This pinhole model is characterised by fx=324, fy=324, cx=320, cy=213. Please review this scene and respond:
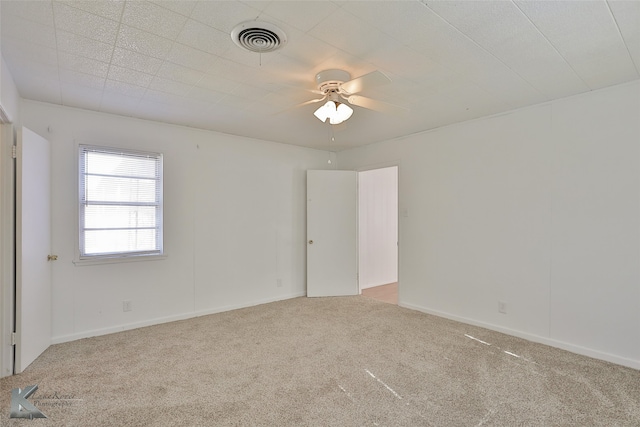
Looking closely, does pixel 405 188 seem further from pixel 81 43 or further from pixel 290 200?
pixel 81 43

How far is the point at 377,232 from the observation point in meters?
6.04

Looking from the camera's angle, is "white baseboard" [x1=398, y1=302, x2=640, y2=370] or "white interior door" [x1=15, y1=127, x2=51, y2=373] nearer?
"white interior door" [x1=15, y1=127, x2=51, y2=373]

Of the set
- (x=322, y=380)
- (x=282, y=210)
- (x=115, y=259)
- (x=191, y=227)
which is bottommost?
(x=322, y=380)

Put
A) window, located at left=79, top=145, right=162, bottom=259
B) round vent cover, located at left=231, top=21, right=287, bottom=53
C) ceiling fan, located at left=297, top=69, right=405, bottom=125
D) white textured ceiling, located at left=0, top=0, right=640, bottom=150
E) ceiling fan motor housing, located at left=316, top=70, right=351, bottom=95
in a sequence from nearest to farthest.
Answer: white textured ceiling, located at left=0, top=0, right=640, bottom=150 → round vent cover, located at left=231, top=21, right=287, bottom=53 → ceiling fan, located at left=297, top=69, right=405, bottom=125 → ceiling fan motor housing, located at left=316, top=70, right=351, bottom=95 → window, located at left=79, top=145, right=162, bottom=259

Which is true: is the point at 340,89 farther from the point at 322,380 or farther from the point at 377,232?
the point at 377,232

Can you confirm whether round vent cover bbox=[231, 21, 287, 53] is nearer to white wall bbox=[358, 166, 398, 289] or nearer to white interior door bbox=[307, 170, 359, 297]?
white interior door bbox=[307, 170, 359, 297]

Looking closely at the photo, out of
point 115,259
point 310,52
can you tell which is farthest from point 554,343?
point 115,259

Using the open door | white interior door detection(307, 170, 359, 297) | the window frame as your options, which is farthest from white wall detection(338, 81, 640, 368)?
the open door

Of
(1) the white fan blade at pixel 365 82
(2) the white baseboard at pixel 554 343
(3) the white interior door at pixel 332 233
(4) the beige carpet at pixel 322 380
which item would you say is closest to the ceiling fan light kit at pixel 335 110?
(1) the white fan blade at pixel 365 82

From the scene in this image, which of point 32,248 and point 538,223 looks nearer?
point 32,248

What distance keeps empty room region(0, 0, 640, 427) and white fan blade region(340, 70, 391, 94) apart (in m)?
0.03

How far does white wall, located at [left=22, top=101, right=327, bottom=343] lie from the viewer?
3.31 metres

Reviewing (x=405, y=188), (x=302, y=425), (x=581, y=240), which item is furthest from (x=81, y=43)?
(x=581, y=240)

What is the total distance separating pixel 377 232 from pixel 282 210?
1.99 m
